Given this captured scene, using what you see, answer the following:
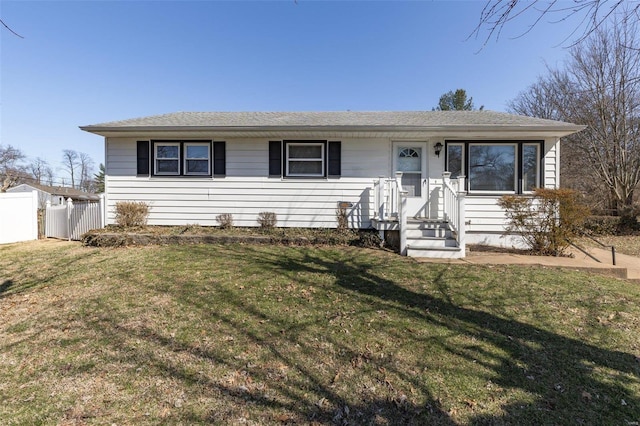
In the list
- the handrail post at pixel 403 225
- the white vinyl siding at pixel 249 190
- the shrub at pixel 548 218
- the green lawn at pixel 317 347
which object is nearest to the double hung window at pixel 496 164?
the shrub at pixel 548 218

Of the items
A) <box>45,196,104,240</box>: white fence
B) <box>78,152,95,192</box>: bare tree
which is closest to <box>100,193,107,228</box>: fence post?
<box>45,196,104,240</box>: white fence

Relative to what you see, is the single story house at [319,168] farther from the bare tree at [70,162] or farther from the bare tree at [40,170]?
the bare tree at [70,162]

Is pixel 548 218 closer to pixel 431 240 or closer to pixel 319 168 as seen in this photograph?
pixel 431 240

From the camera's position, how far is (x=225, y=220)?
27.8ft

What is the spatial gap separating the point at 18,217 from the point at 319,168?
9.54 meters

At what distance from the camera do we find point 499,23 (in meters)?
3.18

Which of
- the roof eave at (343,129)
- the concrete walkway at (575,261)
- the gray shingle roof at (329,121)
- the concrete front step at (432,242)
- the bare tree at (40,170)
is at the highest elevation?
the bare tree at (40,170)

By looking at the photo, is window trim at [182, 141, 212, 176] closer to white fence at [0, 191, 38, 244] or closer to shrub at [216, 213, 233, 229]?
shrub at [216, 213, 233, 229]

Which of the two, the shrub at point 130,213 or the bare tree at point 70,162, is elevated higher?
the bare tree at point 70,162

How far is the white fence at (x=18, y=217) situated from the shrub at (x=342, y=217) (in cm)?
966

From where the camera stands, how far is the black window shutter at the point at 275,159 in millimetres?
8453

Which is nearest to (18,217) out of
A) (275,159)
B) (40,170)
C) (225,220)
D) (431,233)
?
(225,220)

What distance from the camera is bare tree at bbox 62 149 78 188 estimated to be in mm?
56556

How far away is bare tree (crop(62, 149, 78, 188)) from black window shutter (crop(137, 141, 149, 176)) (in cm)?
6294
